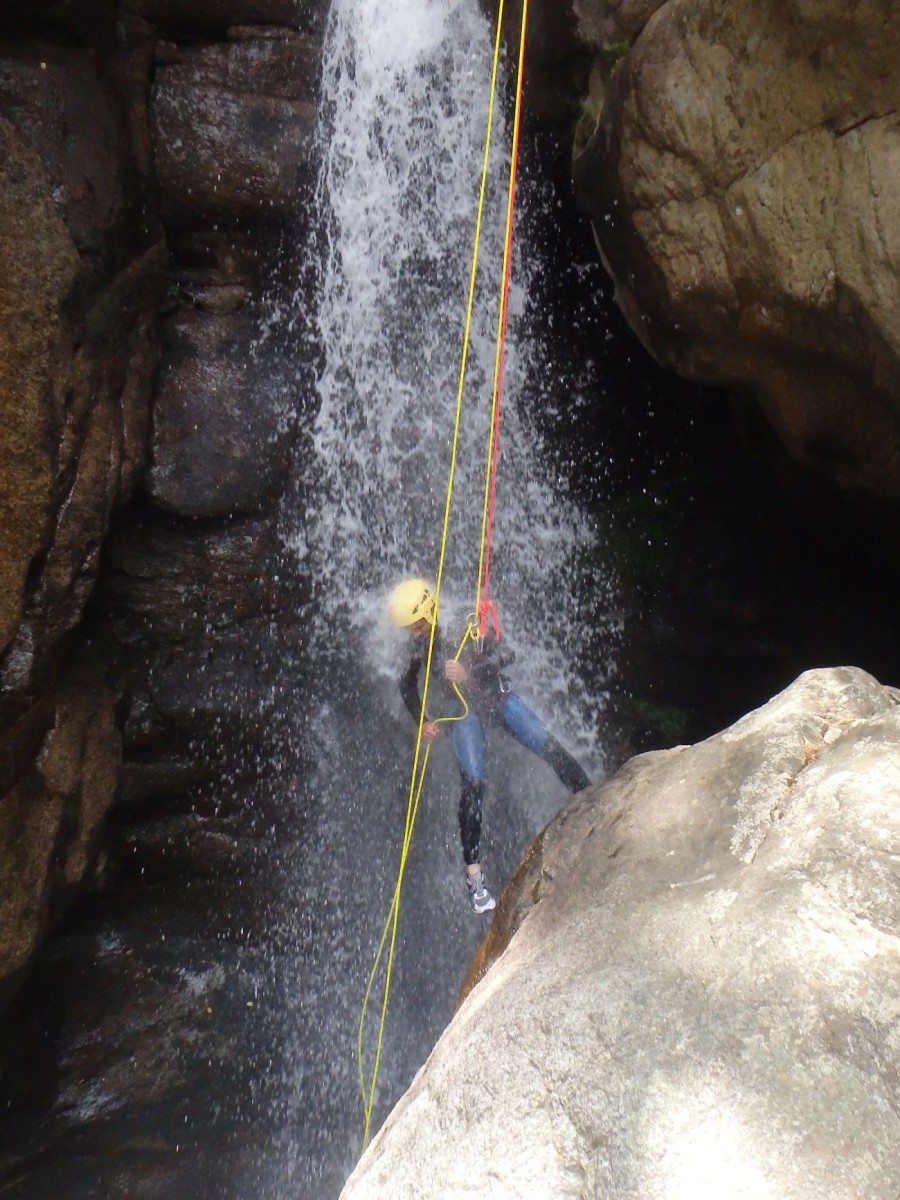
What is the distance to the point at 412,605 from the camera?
4.57 metres

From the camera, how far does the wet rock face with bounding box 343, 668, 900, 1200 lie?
157 centimetres

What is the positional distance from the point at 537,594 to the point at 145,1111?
4.44m

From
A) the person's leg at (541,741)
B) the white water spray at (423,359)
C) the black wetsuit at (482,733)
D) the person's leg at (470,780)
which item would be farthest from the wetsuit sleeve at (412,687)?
the white water spray at (423,359)

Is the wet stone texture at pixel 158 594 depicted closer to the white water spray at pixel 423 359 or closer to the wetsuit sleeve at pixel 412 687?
the white water spray at pixel 423 359

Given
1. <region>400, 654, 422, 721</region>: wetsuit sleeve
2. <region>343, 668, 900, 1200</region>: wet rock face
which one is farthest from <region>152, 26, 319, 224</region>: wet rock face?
<region>343, 668, 900, 1200</region>: wet rock face

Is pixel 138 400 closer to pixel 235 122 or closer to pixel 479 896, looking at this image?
pixel 235 122

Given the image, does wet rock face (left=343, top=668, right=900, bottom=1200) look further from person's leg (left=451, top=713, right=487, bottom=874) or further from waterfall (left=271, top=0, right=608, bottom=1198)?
waterfall (left=271, top=0, right=608, bottom=1198)

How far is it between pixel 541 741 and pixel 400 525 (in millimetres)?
2485

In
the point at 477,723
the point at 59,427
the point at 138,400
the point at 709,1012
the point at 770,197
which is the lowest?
the point at 477,723

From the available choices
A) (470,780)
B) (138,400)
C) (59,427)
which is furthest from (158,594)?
(470,780)

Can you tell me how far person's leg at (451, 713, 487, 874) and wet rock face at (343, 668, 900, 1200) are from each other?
186 cm

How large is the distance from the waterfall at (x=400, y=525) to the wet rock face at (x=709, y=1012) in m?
3.64

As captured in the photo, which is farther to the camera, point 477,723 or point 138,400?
point 138,400

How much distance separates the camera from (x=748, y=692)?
615 cm
